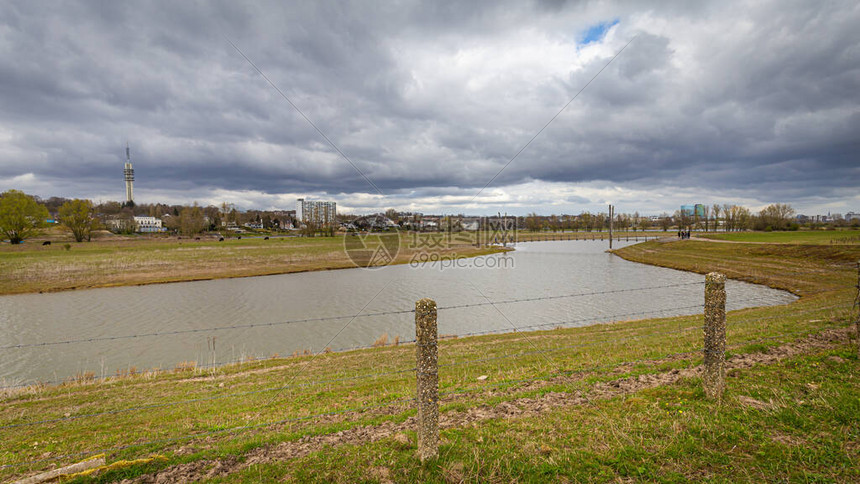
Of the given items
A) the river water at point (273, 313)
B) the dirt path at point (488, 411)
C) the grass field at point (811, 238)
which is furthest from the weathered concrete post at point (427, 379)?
the grass field at point (811, 238)

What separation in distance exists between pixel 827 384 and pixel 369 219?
3351 centimetres

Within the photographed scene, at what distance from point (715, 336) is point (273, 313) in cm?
2634

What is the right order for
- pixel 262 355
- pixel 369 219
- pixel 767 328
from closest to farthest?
pixel 767 328 → pixel 262 355 → pixel 369 219

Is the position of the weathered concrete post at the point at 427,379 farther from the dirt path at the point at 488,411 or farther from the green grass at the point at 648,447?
the dirt path at the point at 488,411

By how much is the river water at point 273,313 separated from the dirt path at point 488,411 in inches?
107

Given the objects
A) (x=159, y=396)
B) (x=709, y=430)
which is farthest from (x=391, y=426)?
(x=159, y=396)

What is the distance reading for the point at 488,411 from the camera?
5.80 metres

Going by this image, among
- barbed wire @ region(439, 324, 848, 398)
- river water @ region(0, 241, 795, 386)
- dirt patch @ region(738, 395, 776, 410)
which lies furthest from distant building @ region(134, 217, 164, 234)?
dirt patch @ region(738, 395, 776, 410)

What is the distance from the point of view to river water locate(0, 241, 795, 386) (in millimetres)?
17062

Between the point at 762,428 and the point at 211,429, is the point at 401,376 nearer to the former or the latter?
the point at 211,429

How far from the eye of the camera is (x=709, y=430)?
14.6ft

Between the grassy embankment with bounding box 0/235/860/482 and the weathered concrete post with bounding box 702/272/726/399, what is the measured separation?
25cm

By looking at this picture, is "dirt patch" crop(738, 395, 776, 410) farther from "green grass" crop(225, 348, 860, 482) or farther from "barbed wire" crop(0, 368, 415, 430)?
"barbed wire" crop(0, 368, 415, 430)

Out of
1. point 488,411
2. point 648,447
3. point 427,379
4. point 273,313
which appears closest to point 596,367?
point 488,411
